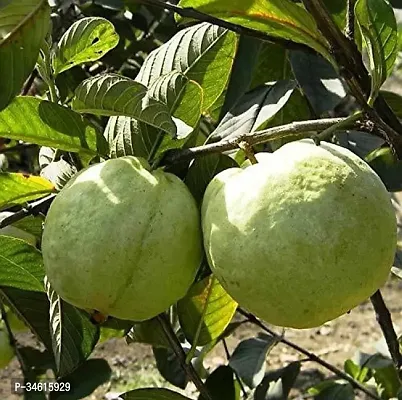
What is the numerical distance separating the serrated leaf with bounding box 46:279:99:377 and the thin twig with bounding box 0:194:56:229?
A: 0.33 feet

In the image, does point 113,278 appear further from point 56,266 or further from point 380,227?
point 380,227

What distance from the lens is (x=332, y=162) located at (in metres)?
0.78

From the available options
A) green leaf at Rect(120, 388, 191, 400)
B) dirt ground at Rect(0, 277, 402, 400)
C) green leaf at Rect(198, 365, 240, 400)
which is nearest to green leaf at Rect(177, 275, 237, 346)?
green leaf at Rect(120, 388, 191, 400)

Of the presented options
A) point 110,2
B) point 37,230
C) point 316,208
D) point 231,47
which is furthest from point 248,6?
point 110,2

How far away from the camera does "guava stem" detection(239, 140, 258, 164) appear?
0.84 meters

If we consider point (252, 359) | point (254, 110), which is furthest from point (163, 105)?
point (252, 359)

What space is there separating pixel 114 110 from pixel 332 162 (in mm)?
260

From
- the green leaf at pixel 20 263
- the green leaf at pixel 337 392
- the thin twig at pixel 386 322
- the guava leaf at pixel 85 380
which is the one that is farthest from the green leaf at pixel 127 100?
the green leaf at pixel 337 392

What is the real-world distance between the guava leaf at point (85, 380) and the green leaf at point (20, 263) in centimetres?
70

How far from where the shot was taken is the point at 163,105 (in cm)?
A: 86

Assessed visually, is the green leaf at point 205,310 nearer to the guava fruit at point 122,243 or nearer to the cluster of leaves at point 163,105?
the cluster of leaves at point 163,105

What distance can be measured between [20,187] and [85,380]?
1.00 meters

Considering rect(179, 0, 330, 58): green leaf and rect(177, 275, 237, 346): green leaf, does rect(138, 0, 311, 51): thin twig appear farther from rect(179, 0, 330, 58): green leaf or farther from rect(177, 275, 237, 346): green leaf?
rect(177, 275, 237, 346): green leaf

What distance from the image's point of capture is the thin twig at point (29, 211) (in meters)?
1.03
